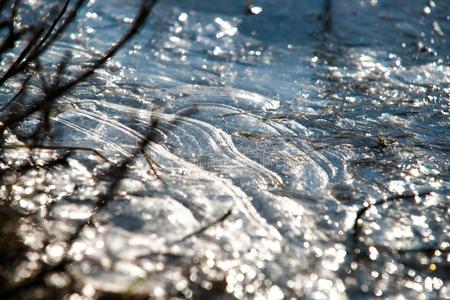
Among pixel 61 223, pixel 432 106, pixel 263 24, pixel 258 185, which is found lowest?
pixel 263 24

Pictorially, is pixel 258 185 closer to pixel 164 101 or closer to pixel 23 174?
pixel 23 174

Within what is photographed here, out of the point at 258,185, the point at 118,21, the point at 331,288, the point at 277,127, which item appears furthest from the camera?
the point at 118,21

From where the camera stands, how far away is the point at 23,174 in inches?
86.9

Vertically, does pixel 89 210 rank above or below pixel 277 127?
above

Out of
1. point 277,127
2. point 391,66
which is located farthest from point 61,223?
point 391,66

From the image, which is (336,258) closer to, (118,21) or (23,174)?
(23,174)

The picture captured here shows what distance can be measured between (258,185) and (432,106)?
A: 159cm

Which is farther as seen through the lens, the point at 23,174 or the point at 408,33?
the point at 408,33

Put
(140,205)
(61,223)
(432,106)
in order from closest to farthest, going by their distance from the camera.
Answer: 1. (61,223)
2. (140,205)
3. (432,106)

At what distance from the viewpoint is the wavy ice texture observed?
188cm

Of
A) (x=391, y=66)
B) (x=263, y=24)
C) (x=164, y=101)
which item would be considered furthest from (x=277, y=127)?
(x=263, y=24)

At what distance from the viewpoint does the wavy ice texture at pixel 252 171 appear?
1877mm

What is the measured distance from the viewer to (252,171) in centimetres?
253

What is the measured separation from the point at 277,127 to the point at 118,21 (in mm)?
2238
